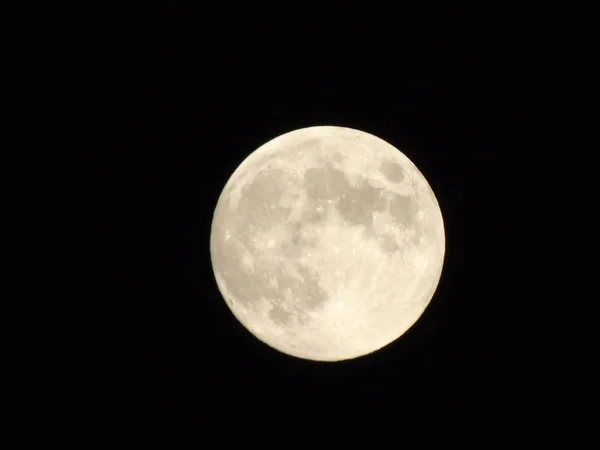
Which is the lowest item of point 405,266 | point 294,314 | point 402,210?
point 294,314

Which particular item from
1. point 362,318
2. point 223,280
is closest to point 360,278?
point 362,318

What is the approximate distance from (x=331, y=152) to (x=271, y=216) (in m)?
0.78

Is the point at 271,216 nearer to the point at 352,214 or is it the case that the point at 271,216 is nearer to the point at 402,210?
the point at 352,214

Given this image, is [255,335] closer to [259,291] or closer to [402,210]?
[259,291]

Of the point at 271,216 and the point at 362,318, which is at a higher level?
the point at 271,216

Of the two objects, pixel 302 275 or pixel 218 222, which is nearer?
pixel 302 275

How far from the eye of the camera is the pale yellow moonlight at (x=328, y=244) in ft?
18.3

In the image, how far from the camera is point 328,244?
18.1 feet

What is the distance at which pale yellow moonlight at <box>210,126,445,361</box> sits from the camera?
557 cm

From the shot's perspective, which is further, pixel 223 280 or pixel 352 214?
pixel 223 280

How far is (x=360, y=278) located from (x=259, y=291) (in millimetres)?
892

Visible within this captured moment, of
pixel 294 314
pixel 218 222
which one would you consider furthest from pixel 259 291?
pixel 218 222

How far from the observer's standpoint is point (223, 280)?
6.22m

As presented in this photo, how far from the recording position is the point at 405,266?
5781 mm
